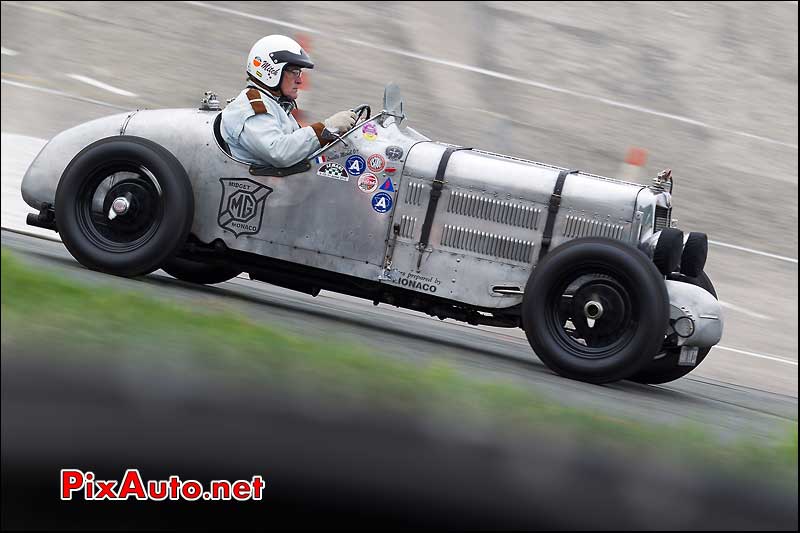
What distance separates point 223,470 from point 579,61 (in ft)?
55.7

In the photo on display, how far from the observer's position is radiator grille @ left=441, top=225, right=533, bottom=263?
23.4ft

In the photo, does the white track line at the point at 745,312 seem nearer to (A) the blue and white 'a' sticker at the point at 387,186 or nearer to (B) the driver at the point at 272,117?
(A) the blue and white 'a' sticker at the point at 387,186

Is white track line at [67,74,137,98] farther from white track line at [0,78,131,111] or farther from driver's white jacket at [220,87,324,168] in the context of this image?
driver's white jacket at [220,87,324,168]

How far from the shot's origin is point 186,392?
4109mm

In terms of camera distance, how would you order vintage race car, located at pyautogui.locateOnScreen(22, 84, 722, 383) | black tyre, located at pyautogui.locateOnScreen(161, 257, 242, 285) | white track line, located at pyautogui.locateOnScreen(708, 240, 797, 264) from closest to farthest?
vintage race car, located at pyautogui.locateOnScreen(22, 84, 722, 383)
black tyre, located at pyautogui.locateOnScreen(161, 257, 242, 285)
white track line, located at pyautogui.locateOnScreen(708, 240, 797, 264)

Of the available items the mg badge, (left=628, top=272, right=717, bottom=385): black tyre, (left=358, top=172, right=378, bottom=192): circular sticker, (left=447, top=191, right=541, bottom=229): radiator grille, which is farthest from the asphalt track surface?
A: (left=447, top=191, right=541, bottom=229): radiator grille

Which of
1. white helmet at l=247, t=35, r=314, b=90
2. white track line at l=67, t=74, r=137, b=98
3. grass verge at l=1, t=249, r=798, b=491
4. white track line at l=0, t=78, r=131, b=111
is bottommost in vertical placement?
grass verge at l=1, t=249, r=798, b=491

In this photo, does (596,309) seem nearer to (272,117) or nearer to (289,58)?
(272,117)

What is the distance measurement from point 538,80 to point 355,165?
39.2 ft

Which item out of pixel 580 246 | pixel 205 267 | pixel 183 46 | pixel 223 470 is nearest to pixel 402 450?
pixel 223 470

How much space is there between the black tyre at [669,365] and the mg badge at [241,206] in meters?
2.58

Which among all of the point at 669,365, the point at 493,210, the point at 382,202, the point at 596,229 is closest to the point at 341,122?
the point at 382,202

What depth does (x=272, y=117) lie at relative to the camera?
7543mm

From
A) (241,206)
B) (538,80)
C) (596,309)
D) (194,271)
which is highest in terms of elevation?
(538,80)
